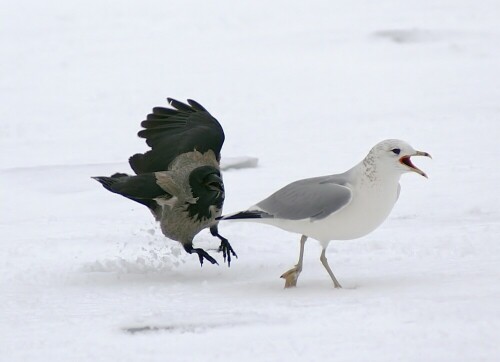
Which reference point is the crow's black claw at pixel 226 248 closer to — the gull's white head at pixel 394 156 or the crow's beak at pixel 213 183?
the crow's beak at pixel 213 183

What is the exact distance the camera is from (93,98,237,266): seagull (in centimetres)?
646

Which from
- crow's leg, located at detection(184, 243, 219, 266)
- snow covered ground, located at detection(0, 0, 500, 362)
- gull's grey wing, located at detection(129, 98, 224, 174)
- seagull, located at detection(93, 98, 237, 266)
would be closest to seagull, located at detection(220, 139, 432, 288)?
snow covered ground, located at detection(0, 0, 500, 362)

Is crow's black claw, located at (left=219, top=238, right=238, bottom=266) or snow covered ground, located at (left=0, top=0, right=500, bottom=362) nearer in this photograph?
snow covered ground, located at (left=0, top=0, right=500, bottom=362)

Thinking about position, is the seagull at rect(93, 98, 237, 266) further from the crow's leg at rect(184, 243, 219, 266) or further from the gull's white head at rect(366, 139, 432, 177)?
the gull's white head at rect(366, 139, 432, 177)

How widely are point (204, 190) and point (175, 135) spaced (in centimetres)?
86

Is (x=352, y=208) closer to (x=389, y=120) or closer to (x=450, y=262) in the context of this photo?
(x=450, y=262)

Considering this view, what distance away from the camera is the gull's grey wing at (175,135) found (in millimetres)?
7016

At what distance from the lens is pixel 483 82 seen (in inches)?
526

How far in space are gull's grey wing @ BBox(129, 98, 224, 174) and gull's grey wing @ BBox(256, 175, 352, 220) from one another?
117 centimetres

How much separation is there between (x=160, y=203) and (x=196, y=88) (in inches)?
290

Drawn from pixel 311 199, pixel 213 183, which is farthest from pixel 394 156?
pixel 213 183

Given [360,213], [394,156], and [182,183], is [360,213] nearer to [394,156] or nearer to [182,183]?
[394,156]

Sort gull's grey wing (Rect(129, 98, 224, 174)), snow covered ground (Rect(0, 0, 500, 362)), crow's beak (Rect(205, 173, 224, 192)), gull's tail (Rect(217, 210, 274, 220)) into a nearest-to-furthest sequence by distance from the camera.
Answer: snow covered ground (Rect(0, 0, 500, 362)) → gull's tail (Rect(217, 210, 274, 220)) → crow's beak (Rect(205, 173, 224, 192)) → gull's grey wing (Rect(129, 98, 224, 174))

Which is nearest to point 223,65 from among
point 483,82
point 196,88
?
point 196,88
